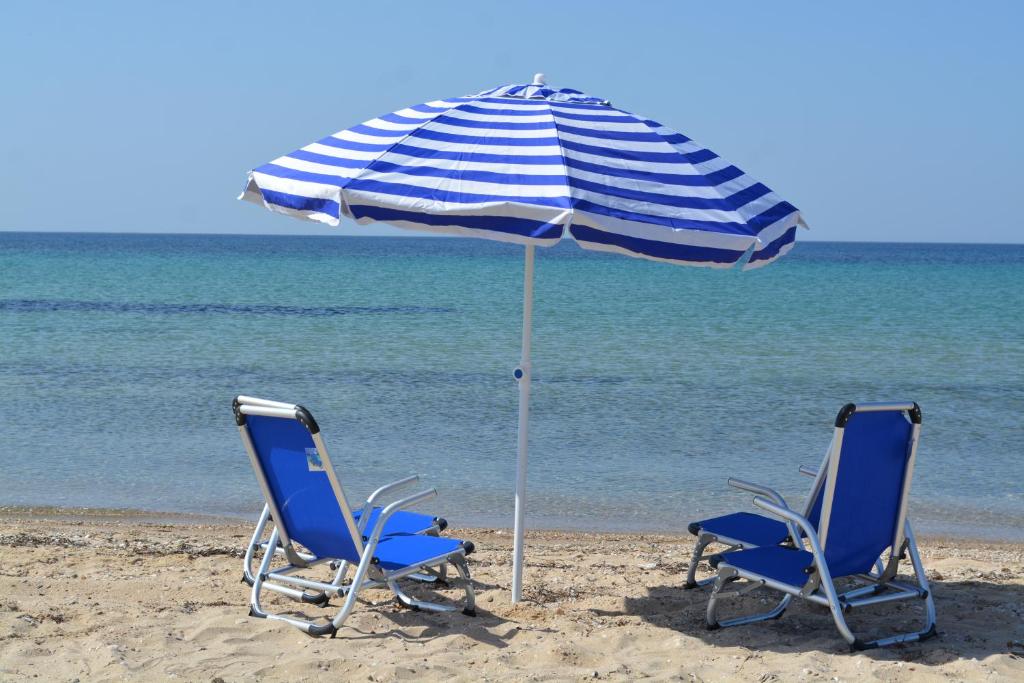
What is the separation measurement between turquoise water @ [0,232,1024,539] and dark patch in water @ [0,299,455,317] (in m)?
0.09

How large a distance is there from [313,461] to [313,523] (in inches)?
12.3

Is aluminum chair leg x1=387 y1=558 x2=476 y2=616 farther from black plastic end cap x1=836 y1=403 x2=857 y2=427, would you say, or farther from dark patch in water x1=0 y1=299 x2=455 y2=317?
dark patch in water x1=0 y1=299 x2=455 y2=317

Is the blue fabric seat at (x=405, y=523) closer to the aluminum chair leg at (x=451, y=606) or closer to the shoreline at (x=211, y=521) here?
the aluminum chair leg at (x=451, y=606)

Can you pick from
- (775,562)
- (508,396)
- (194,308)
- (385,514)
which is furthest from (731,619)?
(194,308)

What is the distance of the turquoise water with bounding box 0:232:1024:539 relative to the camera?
7.94 meters

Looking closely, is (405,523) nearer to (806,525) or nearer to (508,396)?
(806,525)

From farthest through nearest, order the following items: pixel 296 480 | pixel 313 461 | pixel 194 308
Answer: pixel 194 308 → pixel 296 480 → pixel 313 461

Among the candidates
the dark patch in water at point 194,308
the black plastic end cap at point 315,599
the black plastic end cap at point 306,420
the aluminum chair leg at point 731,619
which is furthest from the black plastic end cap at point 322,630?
the dark patch in water at point 194,308

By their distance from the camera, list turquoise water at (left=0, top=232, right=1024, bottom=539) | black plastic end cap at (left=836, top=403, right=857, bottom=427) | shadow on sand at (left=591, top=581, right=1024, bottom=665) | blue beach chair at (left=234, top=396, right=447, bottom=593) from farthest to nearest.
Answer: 1. turquoise water at (left=0, top=232, right=1024, bottom=539)
2. blue beach chair at (left=234, top=396, right=447, bottom=593)
3. shadow on sand at (left=591, top=581, right=1024, bottom=665)
4. black plastic end cap at (left=836, top=403, right=857, bottom=427)

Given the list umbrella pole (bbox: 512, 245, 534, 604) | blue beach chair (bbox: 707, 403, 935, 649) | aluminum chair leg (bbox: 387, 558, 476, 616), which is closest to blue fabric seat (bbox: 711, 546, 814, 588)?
blue beach chair (bbox: 707, 403, 935, 649)

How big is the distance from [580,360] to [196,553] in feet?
34.7

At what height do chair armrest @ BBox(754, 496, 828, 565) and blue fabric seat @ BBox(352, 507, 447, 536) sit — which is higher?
chair armrest @ BBox(754, 496, 828, 565)

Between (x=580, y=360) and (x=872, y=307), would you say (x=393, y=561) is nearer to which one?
(x=580, y=360)

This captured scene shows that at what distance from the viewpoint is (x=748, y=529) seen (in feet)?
15.9
